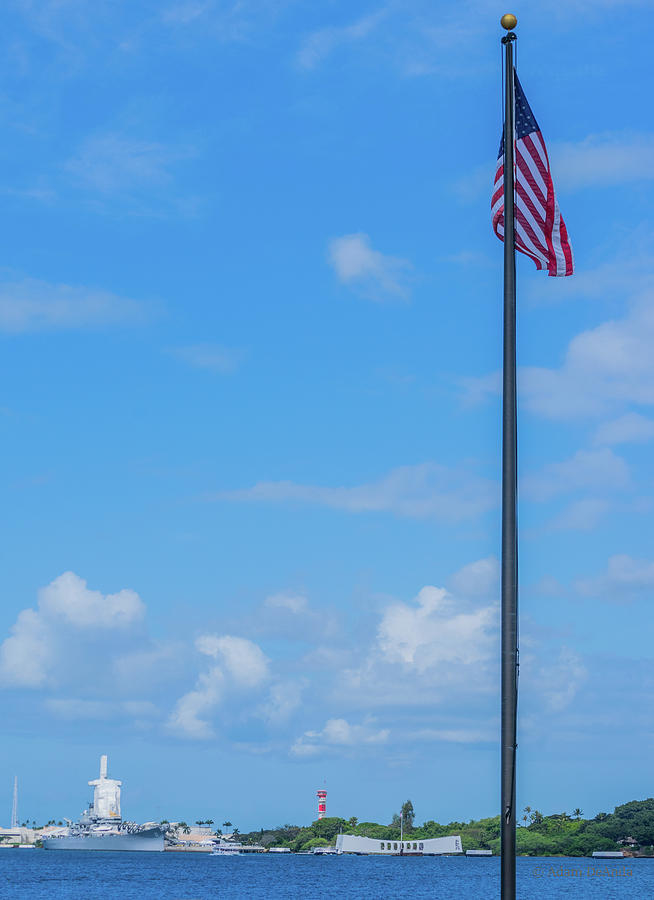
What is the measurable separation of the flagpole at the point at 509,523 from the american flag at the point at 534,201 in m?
0.46

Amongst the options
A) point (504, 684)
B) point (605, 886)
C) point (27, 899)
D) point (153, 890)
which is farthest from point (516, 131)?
point (605, 886)

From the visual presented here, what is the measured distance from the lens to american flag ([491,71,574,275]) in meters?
18.4

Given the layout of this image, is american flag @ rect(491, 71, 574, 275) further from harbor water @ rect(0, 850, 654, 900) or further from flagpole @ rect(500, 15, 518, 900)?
harbor water @ rect(0, 850, 654, 900)

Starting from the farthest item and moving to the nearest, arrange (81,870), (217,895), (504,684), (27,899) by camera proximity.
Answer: (81,870), (217,895), (27,899), (504,684)

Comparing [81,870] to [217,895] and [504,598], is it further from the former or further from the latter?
[504,598]

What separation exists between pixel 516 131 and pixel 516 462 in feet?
17.3

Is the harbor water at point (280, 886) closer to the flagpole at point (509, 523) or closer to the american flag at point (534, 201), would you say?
the flagpole at point (509, 523)

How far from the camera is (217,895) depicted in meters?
121

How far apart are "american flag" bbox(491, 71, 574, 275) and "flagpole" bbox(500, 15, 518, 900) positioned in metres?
0.46

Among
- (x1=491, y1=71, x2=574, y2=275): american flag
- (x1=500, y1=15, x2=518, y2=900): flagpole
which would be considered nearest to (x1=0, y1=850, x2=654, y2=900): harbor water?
(x1=500, y1=15, x2=518, y2=900): flagpole

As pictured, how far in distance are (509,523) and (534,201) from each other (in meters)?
5.27

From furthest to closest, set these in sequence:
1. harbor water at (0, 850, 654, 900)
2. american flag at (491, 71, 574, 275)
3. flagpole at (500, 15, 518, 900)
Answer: harbor water at (0, 850, 654, 900)
american flag at (491, 71, 574, 275)
flagpole at (500, 15, 518, 900)

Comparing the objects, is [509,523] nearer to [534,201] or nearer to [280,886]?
[534,201]

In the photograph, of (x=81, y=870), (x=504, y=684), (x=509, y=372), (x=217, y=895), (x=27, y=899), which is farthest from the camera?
A: (x=81, y=870)
